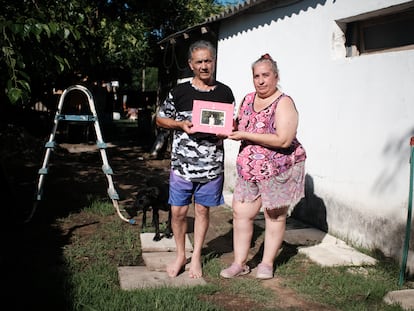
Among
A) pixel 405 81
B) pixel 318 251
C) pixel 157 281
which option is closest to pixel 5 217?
pixel 157 281

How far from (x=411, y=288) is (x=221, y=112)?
87.9 inches

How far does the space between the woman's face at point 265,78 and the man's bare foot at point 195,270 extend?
1.55 m

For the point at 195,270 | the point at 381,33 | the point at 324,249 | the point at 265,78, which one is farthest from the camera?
the point at 381,33

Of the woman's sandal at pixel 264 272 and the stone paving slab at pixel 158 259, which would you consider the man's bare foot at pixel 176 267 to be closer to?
the stone paving slab at pixel 158 259

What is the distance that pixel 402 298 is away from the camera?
333cm

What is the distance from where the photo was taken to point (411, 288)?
3.69m

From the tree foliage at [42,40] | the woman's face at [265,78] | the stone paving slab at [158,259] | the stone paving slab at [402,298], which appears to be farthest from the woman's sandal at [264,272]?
the tree foliage at [42,40]

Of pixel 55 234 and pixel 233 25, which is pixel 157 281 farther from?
pixel 233 25

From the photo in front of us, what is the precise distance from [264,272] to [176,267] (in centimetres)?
77

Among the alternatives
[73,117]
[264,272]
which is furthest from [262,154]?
[73,117]

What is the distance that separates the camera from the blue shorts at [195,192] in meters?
3.50

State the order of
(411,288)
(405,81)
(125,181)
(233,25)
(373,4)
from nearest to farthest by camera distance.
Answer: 1. (411,288)
2. (405,81)
3. (373,4)
4. (233,25)
5. (125,181)

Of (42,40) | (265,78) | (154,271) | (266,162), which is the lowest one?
(154,271)

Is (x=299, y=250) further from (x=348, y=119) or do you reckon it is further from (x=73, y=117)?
(x=73, y=117)
